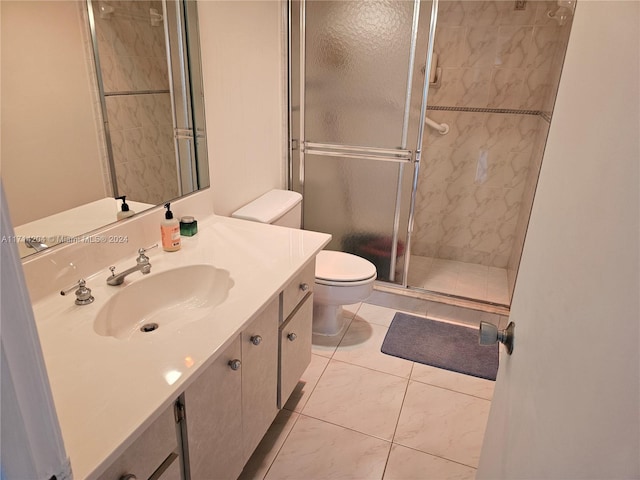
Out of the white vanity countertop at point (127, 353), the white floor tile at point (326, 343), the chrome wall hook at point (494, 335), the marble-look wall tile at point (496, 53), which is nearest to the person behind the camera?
the white vanity countertop at point (127, 353)

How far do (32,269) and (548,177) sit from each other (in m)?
1.33

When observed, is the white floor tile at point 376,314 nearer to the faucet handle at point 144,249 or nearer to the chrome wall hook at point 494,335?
the faucet handle at point 144,249

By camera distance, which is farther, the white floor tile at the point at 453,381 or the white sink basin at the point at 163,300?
the white floor tile at the point at 453,381

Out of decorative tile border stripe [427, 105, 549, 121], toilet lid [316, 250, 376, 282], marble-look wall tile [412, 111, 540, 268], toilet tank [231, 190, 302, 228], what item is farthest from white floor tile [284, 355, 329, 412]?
decorative tile border stripe [427, 105, 549, 121]

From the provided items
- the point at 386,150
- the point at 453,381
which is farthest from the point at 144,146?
the point at 453,381

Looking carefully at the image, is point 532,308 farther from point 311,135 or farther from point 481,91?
point 481,91

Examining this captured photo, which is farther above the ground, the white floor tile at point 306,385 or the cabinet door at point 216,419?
the cabinet door at point 216,419

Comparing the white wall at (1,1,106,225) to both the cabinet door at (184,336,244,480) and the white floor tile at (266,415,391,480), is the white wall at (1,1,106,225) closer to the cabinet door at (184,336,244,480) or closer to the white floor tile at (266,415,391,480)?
the cabinet door at (184,336,244,480)

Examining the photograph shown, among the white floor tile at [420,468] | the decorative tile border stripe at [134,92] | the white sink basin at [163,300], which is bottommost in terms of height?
the white floor tile at [420,468]

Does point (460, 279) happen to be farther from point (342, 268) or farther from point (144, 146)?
point (144, 146)

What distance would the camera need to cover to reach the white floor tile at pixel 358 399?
1935mm

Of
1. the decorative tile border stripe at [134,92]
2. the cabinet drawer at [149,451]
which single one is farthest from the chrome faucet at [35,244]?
the cabinet drawer at [149,451]

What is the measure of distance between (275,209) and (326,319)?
71cm

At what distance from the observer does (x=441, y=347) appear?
2.47m
